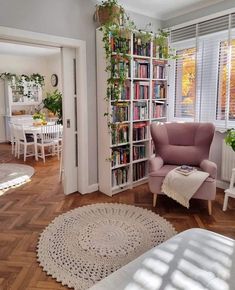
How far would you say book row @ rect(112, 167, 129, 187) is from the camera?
354 centimetres

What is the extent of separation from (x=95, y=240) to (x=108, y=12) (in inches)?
103

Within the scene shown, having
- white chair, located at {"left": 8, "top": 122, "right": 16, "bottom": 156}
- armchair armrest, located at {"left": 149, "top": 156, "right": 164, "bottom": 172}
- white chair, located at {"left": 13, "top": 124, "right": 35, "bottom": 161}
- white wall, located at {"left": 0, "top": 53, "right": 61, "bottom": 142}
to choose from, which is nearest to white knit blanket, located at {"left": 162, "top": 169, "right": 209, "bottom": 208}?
armchair armrest, located at {"left": 149, "top": 156, "right": 164, "bottom": 172}

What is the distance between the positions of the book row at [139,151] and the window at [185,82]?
929 millimetres

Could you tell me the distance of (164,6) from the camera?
369 centimetres

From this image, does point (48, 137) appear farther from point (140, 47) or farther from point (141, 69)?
point (140, 47)

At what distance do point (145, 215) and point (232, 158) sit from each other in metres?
1.48

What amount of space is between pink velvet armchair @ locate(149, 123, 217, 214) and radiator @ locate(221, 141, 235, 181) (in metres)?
0.33

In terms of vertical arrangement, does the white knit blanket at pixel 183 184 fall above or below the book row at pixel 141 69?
below

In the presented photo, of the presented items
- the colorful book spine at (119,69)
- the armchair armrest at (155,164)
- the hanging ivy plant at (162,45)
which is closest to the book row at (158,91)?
the hanging ivy plant at (162,45)

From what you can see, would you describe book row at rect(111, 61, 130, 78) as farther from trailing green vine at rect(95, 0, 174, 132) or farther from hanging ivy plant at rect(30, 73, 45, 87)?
hanging ivy plant at rect(30, 73, 45, 87)

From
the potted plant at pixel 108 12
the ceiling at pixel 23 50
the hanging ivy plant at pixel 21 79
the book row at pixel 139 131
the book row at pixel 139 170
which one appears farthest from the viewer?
the hanging ivy plant at pixel 21 79

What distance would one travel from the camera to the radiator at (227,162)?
340cm

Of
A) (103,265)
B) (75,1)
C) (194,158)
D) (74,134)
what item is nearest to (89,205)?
(74,134)

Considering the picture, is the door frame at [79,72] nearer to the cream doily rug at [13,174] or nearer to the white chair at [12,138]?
the cream doily rug at [13,174]
